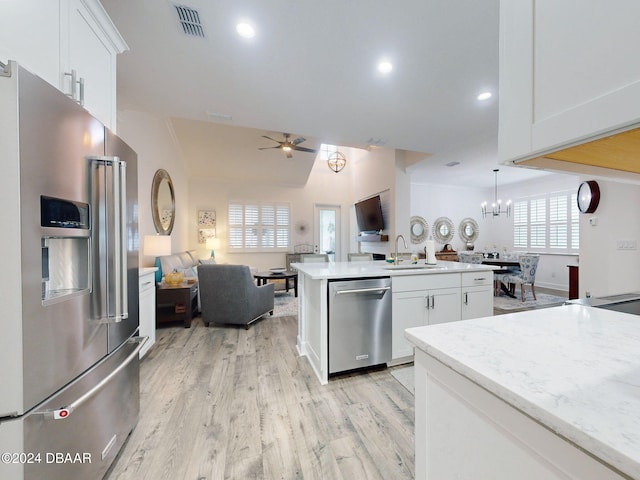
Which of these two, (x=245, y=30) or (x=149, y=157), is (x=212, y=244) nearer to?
(x=149, y=157)

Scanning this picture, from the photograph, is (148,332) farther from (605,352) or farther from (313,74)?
(605,352)

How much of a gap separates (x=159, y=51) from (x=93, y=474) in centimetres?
291

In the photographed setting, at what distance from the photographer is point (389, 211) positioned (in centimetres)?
526

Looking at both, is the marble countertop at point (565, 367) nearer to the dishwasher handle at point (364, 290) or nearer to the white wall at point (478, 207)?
the dishwasher handle at point (364, 290)

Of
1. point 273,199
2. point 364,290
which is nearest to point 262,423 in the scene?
point 364,290

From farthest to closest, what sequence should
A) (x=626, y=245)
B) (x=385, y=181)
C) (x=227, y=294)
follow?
(x=385, y=181) → (x=227, y=294) → (x=626, y=245)

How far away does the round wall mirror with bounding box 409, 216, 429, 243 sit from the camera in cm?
714

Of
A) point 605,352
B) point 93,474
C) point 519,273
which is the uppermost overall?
point 605,352

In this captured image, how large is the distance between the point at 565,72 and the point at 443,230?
7.65 meters

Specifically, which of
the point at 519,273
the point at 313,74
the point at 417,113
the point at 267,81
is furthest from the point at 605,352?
the point at 519,273

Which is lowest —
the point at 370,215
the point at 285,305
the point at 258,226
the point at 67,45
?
the point at 285,305

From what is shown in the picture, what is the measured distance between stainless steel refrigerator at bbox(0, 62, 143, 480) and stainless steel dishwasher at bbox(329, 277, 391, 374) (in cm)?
143

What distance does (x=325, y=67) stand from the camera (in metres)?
2.34

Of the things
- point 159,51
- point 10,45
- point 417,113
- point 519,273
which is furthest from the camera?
point 519,273
